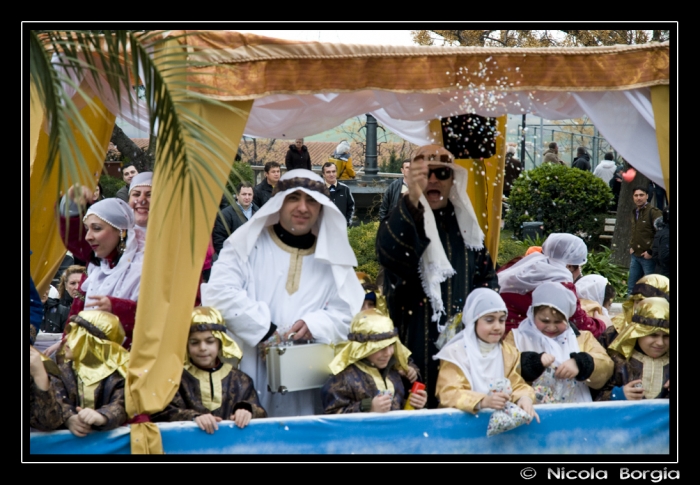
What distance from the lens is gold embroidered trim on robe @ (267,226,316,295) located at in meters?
4.85

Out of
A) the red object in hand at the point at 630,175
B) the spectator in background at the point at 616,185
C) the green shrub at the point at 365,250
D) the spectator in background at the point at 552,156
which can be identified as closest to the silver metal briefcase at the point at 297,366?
the green shrub at the point at 365,250

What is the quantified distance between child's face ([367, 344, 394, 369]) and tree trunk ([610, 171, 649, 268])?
23.9ft

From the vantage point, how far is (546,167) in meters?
12.4

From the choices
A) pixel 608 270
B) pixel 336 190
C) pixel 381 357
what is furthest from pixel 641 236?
pixel 381 357

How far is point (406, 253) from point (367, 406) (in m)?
0.91

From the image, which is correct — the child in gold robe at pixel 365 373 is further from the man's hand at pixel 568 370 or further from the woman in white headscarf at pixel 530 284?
the woman in white headscarf at pixel 530 284

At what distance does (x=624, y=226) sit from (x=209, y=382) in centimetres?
802

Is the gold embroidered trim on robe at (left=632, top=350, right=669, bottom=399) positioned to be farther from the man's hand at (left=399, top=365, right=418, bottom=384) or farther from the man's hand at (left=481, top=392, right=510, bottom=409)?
the man's hand at (left=399, top=365, right=418, bottom=384)

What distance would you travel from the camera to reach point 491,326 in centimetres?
456

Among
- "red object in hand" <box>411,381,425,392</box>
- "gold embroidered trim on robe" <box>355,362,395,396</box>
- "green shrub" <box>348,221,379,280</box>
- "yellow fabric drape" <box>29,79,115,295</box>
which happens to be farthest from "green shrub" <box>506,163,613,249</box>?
"gold embroidered trim on robe" <box>355,362,395,396</box>

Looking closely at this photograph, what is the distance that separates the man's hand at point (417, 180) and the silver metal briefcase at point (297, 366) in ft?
3.11
